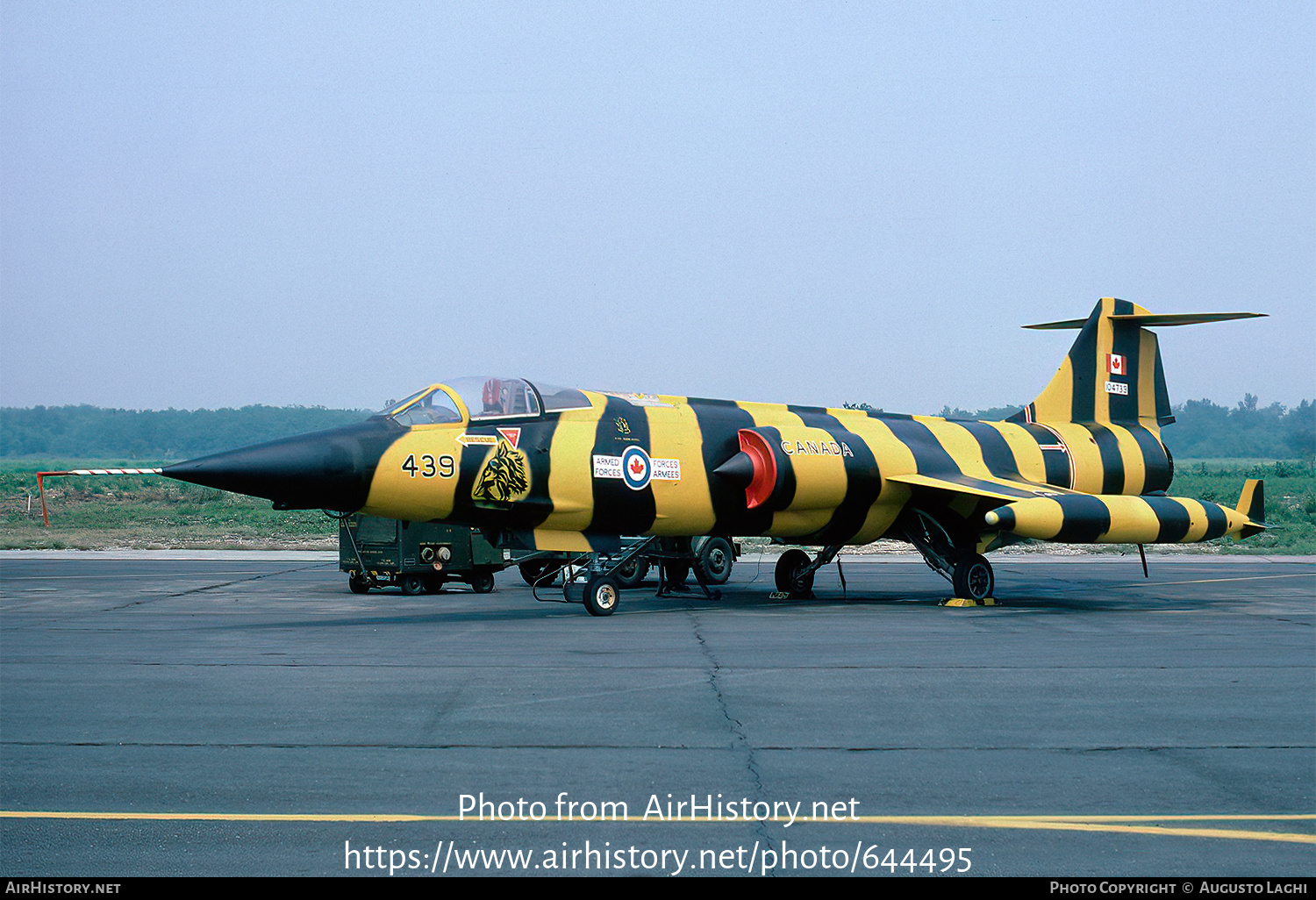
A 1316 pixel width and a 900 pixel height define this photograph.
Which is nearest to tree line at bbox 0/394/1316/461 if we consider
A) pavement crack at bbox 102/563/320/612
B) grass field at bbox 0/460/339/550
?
grass field at bbox 0/460/339/550

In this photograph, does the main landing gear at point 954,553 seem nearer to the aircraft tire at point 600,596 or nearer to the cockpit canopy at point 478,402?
the aircraft tire at point 600,596

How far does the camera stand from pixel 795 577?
1950cm

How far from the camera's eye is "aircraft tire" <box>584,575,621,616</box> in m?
15.8

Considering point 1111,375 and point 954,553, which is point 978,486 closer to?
point 954,553

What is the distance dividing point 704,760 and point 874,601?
1161 centimetres

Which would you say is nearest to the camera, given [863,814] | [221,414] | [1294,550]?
[863,814]

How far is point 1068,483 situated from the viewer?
20.7m

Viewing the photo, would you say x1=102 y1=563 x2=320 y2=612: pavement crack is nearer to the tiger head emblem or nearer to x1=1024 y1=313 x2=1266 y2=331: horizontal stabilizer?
the tiger head emblem

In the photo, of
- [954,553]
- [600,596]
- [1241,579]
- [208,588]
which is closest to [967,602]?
[954,553]

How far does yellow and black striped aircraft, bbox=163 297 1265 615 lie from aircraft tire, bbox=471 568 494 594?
3.55 meters

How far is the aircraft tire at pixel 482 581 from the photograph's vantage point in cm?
2066

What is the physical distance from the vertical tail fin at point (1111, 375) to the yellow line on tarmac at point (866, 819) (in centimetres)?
1698
